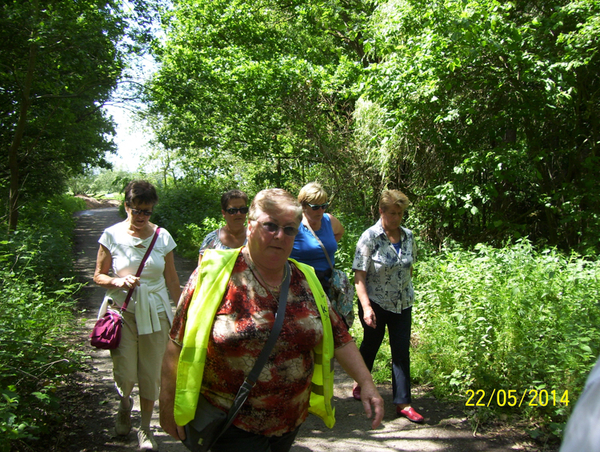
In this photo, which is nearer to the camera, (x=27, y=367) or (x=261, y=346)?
(x=261, y=346)

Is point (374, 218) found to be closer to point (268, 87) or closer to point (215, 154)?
point (268, 87)

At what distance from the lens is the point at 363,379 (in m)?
2.41

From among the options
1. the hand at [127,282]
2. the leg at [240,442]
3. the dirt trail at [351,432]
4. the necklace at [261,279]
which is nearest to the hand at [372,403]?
the leg at [240,442]

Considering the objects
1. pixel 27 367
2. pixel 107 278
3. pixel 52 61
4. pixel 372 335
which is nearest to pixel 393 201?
pixel 372 335

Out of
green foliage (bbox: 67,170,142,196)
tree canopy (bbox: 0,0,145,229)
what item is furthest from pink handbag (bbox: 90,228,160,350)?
green foliage (bbox: 67,170,142,196)

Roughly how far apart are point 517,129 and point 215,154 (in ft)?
32.0

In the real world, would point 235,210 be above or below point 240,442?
above

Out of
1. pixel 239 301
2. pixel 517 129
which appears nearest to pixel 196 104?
pixel 517 129

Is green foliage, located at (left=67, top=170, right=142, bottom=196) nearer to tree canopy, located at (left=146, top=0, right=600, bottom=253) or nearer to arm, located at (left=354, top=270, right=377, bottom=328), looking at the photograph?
tree canopy, located at (left=146, top=0, right=600, bottom=253)

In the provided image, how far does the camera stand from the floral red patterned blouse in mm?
2166

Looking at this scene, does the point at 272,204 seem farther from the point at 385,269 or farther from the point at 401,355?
the point at 401,355

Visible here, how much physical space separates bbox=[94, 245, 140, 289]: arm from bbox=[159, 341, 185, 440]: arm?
1.64m

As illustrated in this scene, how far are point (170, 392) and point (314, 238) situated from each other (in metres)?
2.24

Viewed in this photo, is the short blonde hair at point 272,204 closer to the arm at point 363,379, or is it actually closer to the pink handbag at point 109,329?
the arm at point 363,379
